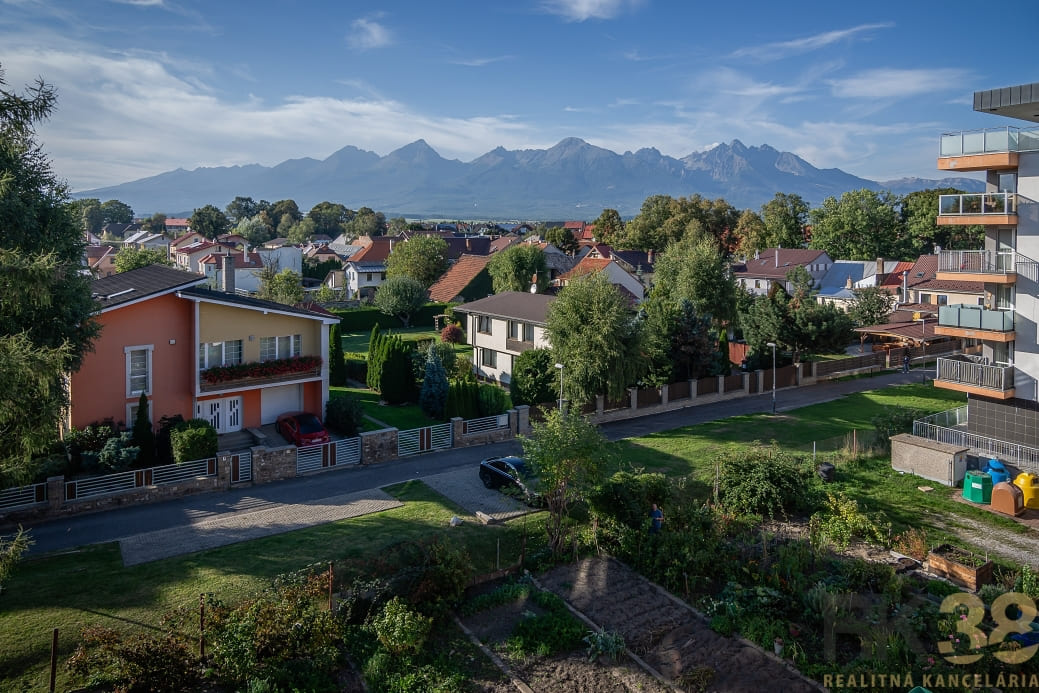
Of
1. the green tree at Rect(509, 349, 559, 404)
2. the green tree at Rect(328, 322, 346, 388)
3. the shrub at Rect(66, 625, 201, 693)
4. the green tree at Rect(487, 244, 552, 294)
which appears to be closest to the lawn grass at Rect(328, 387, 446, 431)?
the green tree at Rect(328, 322, 346, 388)

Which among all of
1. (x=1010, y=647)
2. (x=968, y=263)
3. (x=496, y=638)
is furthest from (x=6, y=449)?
(x=968, y=263)

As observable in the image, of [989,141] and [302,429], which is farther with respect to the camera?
[302,429]

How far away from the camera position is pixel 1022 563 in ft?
57.6

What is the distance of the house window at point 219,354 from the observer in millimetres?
27125

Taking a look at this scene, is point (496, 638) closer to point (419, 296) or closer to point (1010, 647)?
point (1010, 647)

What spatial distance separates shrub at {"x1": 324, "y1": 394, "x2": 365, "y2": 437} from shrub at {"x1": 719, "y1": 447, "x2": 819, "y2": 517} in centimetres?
1487

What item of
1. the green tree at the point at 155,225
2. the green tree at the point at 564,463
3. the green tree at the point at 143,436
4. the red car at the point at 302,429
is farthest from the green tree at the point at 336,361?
the green tree at the point at 155,225

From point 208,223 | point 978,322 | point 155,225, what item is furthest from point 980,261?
point 155,225

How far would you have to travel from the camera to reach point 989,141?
2441 centimetres

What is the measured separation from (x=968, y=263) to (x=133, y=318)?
98.8ft

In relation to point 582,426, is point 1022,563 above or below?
below

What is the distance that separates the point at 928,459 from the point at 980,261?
744cm

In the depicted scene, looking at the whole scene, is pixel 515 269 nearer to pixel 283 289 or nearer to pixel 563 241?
pixel 283 289

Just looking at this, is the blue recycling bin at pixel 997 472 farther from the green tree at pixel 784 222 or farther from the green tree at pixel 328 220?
the green tree at pixel 328 220
